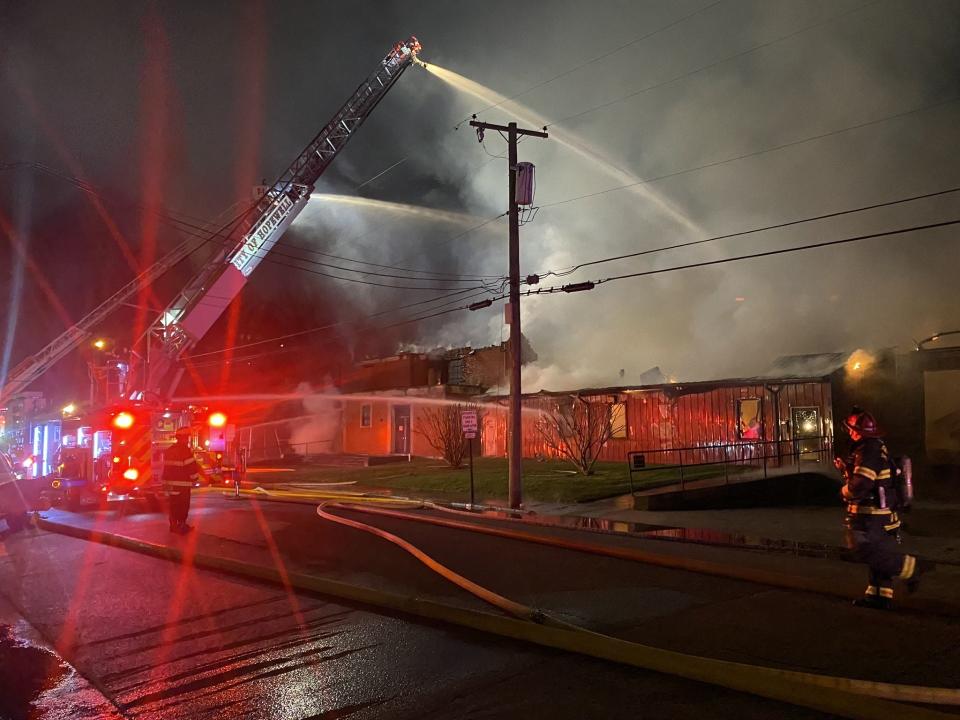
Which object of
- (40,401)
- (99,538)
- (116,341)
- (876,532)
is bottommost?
(99,538)

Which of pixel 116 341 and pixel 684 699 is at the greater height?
pixel 116 341

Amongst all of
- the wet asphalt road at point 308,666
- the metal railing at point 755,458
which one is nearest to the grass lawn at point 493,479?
the metal railing at point 755,458

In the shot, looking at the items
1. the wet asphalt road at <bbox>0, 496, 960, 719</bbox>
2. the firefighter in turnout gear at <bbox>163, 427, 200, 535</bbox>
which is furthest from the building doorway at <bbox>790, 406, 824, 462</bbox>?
the firefighter in turnout gear at <bbox>163, 427, 200, 535</bbox>

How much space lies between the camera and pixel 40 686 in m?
4.73

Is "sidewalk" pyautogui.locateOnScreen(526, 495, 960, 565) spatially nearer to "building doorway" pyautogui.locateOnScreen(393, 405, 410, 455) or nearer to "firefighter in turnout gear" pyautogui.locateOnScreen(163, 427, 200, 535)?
"firefighter in turnout gear" pyautogui.locateOnScreen(163, 427, 200, 535)

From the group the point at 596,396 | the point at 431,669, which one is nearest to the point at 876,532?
the point at 431,669

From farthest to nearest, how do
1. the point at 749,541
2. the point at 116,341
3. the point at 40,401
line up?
the point at 40,401 < the point at 116,341 < the point at 749,541

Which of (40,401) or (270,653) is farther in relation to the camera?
(40,401)

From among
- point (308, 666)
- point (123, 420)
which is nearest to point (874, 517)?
point (308, 666)

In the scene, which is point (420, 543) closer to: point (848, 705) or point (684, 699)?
point (684, 699)

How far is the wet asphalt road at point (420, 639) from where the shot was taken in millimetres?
4242

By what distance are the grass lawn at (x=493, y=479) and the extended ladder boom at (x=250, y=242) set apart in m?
6.45

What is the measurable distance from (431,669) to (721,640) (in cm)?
225

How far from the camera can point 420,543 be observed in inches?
387
